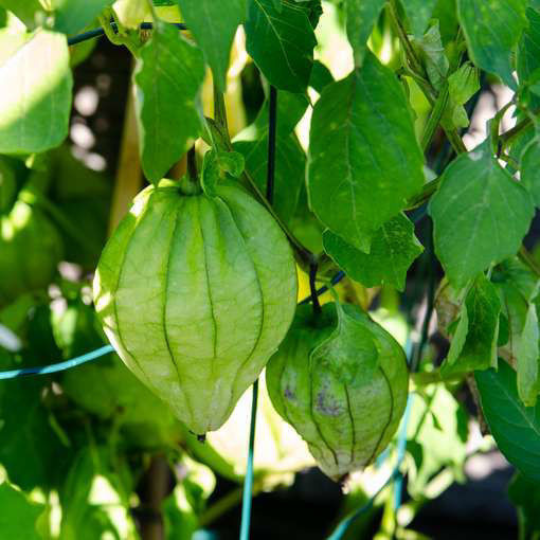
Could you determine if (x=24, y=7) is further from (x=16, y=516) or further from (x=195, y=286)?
(x=16, y=516)

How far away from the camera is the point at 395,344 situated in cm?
56

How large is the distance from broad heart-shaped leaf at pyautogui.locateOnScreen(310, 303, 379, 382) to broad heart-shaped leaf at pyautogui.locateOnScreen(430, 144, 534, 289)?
0.37ft

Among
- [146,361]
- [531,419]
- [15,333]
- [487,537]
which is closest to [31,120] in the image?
[146,361]

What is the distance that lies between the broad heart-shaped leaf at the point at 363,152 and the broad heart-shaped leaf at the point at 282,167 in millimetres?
206

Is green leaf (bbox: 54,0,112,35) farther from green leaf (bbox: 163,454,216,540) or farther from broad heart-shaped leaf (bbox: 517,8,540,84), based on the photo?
green leaf (bbox: 163,454,216,540)

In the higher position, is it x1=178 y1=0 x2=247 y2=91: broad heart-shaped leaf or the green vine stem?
x1=178 y1=0 x2=247 y2=91: broad heart-shaped leaf

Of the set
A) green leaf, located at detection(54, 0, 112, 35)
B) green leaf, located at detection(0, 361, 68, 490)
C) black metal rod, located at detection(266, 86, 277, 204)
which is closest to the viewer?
green leaf, located at detection(54, 0, 112, 35)

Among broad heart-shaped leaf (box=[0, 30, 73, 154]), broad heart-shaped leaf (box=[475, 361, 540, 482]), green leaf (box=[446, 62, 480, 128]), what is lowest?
broad heart-shaped leaf (box=[475, 361, 540, 482])

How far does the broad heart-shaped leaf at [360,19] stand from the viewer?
353mm

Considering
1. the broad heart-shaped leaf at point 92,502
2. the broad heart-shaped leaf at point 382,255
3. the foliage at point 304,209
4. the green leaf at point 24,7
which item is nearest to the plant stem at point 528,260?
the foliage at point 304,209

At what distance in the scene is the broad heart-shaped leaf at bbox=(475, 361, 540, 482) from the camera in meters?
0.57

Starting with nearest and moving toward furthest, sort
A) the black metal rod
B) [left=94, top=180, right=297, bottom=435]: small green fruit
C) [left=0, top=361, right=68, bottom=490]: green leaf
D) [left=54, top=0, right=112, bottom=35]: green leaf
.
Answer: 1. [left=54, top=0, right=112, bottom=35]: green leaf
2. [left=94, top=180, right=297, bottom=435]: small green fruit
3. the black metal rod
4. [left=0, top=361, right=68, bottom=490]: green leaf

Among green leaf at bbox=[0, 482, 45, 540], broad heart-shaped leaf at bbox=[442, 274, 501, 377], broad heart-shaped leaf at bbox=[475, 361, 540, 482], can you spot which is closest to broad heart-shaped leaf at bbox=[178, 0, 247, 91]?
broad heart-shaped leaf at bbox=[442, 274, 501, 377]

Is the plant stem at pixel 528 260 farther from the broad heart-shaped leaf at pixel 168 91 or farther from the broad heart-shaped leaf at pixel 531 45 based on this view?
the broad heart-shaped leaf at pixel 168 91
